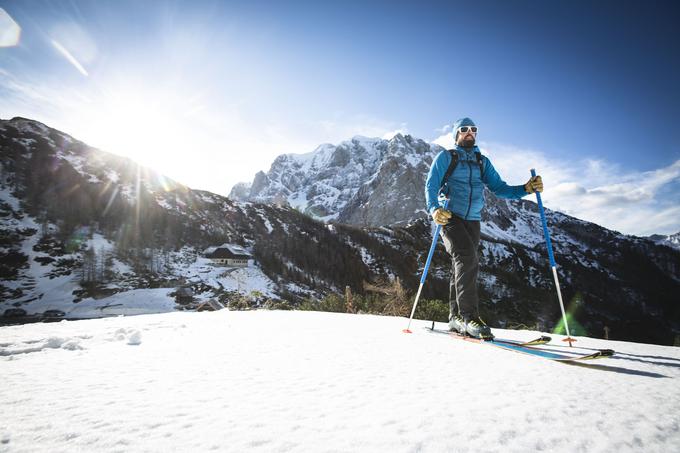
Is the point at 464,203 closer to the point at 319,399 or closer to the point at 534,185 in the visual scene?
the point at 534,185

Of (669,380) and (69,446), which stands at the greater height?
(669,380)

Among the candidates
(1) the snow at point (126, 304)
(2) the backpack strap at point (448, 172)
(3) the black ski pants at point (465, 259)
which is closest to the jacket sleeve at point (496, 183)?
(2) the backpack strap at point (448, 172)

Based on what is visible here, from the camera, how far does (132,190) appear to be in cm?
9194

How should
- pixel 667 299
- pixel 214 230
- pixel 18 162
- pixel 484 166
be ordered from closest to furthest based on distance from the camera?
pixel 484 166 → pixel 18 162 → pixel 214 230 → pixel 667 299

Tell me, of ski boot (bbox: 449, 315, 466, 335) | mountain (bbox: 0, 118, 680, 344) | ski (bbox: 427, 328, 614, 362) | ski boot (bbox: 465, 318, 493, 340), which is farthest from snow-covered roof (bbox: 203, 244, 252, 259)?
ski (bbox: 427, 328, 614, 362)

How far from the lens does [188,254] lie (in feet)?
260

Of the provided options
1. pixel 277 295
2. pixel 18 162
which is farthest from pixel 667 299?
pixel 18 162

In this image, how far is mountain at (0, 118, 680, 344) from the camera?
195 ft

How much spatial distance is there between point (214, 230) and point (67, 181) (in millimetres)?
40927

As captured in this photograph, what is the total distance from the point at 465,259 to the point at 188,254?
286 feet

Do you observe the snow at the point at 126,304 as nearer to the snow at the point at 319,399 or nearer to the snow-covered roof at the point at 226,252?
the snow-covered roof at the point at 226,252

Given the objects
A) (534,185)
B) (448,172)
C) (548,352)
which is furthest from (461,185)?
(548,352)

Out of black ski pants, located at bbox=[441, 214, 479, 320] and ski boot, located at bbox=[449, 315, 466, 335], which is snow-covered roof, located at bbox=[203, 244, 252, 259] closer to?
ski boot, located at bbox=[449, 315, 466, 335]

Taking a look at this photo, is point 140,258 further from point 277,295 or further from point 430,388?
point 430,388
